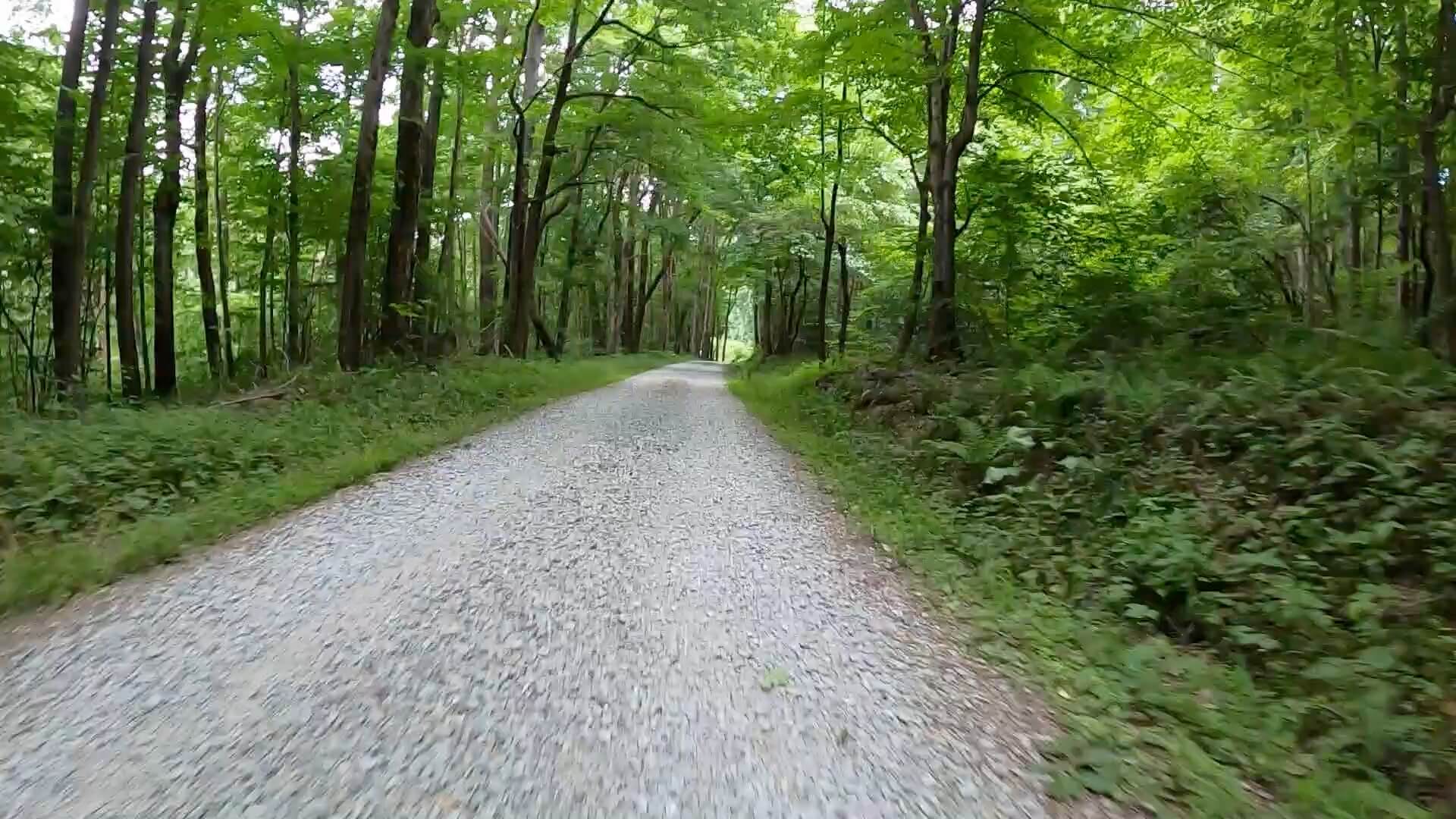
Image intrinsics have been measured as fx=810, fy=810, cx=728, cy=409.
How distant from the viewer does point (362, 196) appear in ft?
39.2

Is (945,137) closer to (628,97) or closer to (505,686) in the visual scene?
(628,97)

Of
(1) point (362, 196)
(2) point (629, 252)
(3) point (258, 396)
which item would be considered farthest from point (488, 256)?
(3) point (258, 396)

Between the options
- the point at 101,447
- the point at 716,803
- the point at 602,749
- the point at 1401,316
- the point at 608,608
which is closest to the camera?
the point at 716,803

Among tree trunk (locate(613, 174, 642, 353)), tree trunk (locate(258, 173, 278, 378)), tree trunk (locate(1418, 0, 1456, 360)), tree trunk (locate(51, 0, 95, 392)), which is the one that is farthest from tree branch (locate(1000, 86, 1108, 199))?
tree trunk (locate(613, 174, 642, 353))

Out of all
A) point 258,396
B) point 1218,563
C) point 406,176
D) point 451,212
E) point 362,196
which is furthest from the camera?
point 451,212

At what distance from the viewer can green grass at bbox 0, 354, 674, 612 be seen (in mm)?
4445

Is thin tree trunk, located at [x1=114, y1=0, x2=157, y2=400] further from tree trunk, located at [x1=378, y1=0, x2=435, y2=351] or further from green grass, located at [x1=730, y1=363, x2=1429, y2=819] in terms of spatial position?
green grass, located at [x1=730, y1=363, x2=1429, y2=819]

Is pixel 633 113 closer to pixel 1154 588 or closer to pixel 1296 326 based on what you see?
pixel 1296 326

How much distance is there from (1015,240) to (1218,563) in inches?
409

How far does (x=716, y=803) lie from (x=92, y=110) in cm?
1367

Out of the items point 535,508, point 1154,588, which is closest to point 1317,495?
point 1154,588

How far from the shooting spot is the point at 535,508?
622 centimetres

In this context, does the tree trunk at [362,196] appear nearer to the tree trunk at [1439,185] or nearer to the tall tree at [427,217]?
the tall tree at [427,217]

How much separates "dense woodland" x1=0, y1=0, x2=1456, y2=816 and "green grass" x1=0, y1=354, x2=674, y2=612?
247 mm
